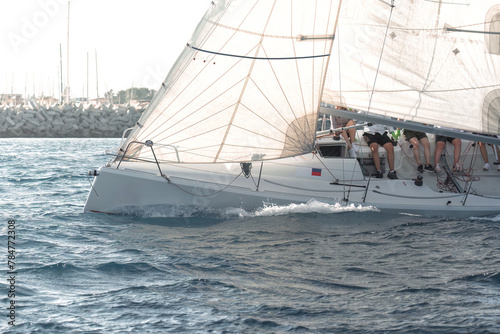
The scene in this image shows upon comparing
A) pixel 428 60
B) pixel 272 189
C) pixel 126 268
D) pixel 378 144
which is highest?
pixel 428 60

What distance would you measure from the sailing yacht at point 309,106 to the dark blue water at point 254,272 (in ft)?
1.10

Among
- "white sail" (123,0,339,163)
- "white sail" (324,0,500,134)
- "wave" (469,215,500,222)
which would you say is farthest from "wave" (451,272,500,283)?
"white sail" (324,0,500,134)

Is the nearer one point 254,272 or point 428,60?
point 254,272

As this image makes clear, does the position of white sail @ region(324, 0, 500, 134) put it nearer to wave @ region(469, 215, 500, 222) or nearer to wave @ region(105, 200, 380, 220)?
wave @ region(469, 215, 500, 222)

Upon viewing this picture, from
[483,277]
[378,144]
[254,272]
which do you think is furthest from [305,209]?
[483,277]

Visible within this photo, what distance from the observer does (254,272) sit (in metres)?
5.66

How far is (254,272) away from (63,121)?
124 feet

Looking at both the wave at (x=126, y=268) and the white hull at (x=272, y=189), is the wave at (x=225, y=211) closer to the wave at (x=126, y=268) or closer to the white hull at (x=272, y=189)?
the white hull at (x=272, y=189)

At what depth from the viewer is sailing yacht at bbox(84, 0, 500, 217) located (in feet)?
24.7

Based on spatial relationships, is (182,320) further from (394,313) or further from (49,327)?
(394,313)

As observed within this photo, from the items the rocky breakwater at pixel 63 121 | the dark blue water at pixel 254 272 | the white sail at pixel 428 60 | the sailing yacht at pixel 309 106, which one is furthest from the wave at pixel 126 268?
the rocky breakwater at pixel 63 121

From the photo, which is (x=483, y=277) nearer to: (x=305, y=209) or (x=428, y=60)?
(x=305, y=209)

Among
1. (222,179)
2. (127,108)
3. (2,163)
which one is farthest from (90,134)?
(222,179)

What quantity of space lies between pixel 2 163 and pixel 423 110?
12721mm
